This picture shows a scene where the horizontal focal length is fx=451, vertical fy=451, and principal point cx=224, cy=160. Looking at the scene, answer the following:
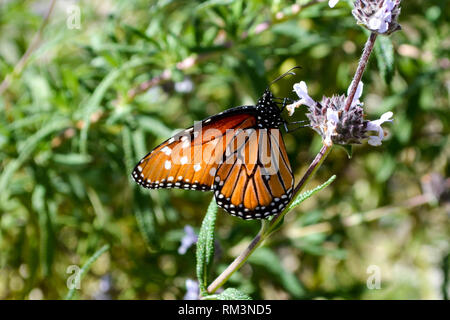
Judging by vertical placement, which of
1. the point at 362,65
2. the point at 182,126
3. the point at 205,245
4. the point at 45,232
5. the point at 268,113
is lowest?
the point at 205,245

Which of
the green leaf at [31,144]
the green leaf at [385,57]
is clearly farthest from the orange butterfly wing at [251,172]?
the green leaf at [31,144]

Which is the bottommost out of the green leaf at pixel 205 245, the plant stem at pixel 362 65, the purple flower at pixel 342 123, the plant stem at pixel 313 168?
the green leaf at pixel 205 245

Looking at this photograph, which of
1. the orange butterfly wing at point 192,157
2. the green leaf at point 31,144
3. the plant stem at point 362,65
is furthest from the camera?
the green leaf at point 31,144

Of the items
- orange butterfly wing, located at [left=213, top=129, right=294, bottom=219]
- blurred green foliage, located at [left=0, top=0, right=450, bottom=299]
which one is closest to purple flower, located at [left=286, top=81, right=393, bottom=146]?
orange butterfly wing, located at [left=213, top=129, right=294, bottom=219]

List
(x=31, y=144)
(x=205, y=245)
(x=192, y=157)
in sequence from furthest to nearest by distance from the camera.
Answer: (x=31, y=144) → (x=192, y=157) → (x=205, y=245)

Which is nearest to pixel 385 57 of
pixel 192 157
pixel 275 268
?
pixel 192 157

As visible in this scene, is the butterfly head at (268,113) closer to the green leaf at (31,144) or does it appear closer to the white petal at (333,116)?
the white petal at (333,116)

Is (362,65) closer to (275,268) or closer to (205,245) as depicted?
(205,245)
